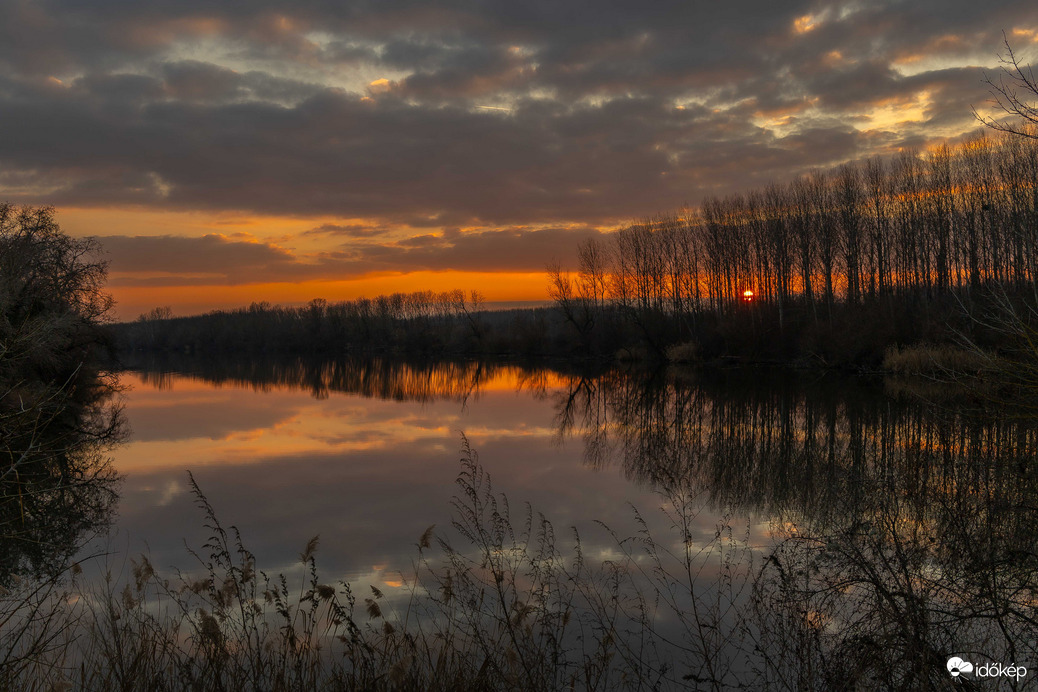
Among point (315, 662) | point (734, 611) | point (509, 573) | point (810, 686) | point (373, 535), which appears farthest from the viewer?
point (373, 535)

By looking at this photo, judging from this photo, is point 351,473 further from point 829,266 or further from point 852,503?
point 829,266

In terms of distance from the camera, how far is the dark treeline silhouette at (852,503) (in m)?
4.62

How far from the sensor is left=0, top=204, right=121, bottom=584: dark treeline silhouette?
12.5 ft

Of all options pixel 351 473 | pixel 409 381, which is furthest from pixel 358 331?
pixel 351 473

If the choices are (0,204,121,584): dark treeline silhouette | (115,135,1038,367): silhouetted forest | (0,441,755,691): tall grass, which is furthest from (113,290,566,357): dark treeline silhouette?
(0,441,755,691): tall grass

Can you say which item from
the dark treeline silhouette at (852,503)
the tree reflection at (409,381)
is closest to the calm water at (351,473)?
the dark treeline silhouette at (852,503)

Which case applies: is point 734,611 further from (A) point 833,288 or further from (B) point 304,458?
(A) point 833,288

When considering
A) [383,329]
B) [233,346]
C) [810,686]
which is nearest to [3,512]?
[810,686]

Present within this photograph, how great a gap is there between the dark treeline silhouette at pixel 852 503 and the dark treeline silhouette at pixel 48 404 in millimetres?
4061

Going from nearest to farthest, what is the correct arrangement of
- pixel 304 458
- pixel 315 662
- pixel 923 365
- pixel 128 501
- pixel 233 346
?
pixel 315 662
pixel 128 501
pixel 304 458
pixel 923 365
pixel 233 346

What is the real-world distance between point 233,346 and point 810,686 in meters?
115

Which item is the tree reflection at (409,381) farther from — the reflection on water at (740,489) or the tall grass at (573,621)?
the tall grass at (573,621)

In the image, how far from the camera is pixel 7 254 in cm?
2147

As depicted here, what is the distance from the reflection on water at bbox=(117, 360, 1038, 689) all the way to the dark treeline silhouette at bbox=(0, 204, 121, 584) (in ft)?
3.35
